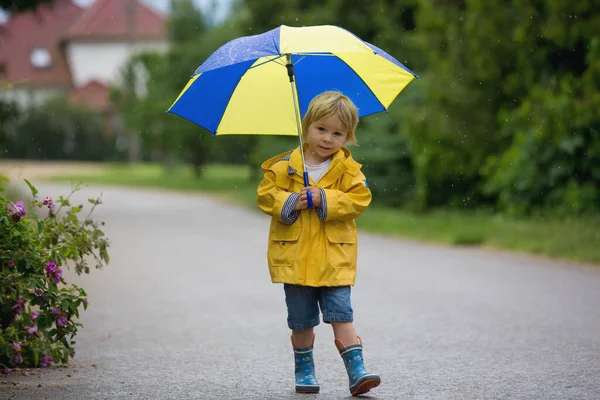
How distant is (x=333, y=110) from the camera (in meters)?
5.23

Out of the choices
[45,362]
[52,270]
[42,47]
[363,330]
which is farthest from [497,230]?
[42,47]

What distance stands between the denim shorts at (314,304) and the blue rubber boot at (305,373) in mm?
155

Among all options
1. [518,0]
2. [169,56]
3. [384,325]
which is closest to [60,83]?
[169,56]

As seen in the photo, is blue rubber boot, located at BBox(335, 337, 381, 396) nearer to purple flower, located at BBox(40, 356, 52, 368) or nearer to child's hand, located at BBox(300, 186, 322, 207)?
child's hand, located at BBox(300, 186, 322, 207)

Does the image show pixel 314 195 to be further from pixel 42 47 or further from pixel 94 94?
pixel 42 47

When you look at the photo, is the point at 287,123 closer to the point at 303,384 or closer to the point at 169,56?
the point at 303,384

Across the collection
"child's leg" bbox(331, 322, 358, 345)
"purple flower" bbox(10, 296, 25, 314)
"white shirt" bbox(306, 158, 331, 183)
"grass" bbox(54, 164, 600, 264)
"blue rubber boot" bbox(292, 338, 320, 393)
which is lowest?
"grass" bbox(54, 164, 600, 264)

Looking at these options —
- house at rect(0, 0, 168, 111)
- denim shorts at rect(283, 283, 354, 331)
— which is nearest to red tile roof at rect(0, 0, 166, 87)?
house at rect(0, 0, 168, 111)

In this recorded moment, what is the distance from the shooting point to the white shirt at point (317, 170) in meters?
5.34

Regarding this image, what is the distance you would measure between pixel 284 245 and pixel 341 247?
0.95 ft

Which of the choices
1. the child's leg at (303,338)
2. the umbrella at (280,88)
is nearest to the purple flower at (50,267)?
the umbrella at (280,88)

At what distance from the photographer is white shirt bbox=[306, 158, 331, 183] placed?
534 centimetres

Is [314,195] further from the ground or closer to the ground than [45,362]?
further from the ground

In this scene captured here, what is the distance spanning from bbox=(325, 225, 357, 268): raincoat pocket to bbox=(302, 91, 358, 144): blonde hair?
0.49 m
